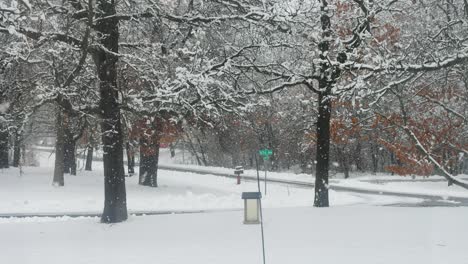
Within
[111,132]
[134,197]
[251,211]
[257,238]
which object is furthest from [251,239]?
[134,197]

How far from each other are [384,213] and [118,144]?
288 inches

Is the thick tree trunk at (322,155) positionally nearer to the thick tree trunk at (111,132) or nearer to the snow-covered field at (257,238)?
the snow-covered field at (257,238)

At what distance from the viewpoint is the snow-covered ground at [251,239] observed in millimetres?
8797

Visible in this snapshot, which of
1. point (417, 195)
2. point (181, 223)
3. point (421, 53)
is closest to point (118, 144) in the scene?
point (181, 223)

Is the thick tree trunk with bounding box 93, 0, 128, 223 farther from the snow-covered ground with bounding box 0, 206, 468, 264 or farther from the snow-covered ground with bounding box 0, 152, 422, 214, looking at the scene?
the snow-covered ground with bounding box 0, 152, 422, 214

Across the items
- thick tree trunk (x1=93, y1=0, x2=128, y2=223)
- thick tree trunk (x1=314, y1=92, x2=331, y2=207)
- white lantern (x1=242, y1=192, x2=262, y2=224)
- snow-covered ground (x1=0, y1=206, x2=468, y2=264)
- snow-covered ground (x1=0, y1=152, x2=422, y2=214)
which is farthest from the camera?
snow-covered ground (x1=0, y1=152, x2=422, y2=214)

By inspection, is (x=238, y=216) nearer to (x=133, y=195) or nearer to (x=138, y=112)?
(x=138, y=112)

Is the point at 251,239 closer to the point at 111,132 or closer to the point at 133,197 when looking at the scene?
the point at 111,132

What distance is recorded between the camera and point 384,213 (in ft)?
44.3

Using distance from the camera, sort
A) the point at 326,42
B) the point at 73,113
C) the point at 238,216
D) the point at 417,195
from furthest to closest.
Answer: the point at 417,195
the point at 326,42
the point at 238,216
the point at 73,113

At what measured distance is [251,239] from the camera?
1021 centimetres

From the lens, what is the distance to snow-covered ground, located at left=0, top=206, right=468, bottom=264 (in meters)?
8.80

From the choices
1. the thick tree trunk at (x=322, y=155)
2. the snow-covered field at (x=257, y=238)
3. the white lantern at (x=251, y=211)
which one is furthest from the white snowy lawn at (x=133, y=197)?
the white lantern at (x=251, y=211)

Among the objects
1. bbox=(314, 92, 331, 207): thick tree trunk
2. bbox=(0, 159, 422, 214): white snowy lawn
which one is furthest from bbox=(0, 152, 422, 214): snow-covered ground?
bbox=(314, 92, 331, 207): thick tree trunk
